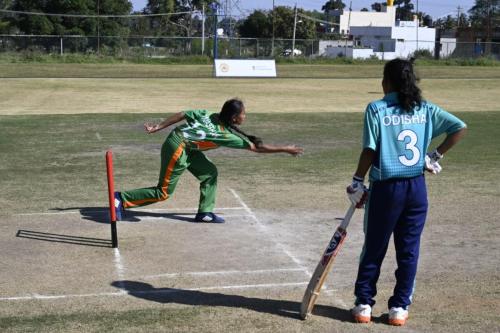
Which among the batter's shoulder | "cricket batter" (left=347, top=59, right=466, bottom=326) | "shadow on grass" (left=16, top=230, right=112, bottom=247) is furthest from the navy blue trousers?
"shadow on grass" (left=16, top=230, right=112, bottom=247)

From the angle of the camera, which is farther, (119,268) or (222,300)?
(119,268)

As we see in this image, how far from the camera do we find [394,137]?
5.71 metres

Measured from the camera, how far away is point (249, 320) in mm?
6117

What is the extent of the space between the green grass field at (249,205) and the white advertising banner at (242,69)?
18.7m

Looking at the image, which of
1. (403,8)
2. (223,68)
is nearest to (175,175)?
(223,68)

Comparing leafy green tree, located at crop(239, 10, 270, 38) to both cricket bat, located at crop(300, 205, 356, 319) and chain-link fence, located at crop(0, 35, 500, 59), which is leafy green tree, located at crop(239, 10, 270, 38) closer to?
chain-link fence, located at crop(0, 35, 500, 59)

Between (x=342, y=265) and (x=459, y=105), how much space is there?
67.2 feet

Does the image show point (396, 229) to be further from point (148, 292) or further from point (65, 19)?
point (65, 19)

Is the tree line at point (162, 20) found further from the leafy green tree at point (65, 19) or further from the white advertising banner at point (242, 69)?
the white advertising banner at point (242, 69)

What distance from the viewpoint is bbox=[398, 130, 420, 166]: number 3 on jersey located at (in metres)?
5.73

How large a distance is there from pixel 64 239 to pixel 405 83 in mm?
4580

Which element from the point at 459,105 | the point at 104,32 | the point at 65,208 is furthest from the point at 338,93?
→ the point at 104,32

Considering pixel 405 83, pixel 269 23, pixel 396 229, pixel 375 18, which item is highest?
pixel 375 18

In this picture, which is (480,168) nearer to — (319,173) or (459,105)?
(319,173)
